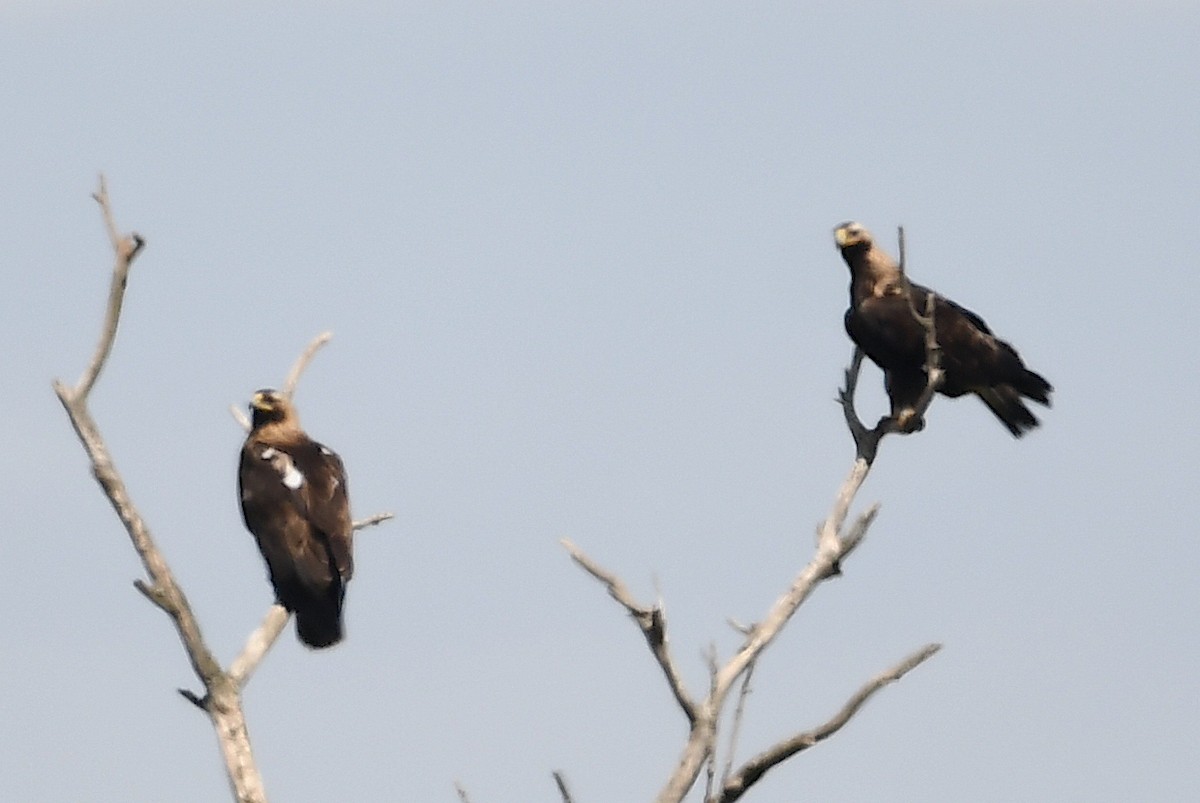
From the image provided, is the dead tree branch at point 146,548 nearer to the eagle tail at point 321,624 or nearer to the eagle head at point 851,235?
the eagle tail at point 321,624

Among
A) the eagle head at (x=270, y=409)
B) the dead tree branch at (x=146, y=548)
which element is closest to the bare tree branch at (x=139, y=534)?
the dead tree branch at (x=146, y=548)

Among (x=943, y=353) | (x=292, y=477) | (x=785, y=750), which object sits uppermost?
(x=292, y=477)

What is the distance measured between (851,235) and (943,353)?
1243mm

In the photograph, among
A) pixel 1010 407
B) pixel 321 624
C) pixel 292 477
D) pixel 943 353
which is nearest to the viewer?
pixel 321 624

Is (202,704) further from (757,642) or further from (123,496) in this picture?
(757,642)

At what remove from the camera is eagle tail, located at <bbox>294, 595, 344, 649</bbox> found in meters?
9.92

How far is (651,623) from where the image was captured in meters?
7.12

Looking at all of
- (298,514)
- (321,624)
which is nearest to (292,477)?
(298,514)

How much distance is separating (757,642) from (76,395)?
2.73 metres

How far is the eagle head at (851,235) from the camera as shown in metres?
11.7

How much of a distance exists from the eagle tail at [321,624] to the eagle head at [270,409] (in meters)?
1.39

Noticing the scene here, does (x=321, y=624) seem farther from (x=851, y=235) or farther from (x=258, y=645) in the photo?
(x=851, y=235)

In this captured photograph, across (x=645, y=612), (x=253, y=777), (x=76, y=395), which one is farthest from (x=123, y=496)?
(x=645, y=612)

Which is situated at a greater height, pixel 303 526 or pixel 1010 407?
pixel 303 526
